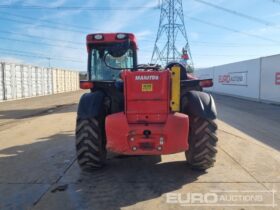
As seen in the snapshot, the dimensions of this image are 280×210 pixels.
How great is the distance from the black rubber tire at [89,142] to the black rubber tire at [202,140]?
155 cm

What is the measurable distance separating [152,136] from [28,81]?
26559 mm

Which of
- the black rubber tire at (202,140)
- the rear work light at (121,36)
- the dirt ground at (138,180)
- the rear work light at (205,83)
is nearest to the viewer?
the dirt ground at (138,180)

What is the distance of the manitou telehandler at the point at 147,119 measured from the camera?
4953 mm

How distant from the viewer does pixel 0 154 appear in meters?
7.11

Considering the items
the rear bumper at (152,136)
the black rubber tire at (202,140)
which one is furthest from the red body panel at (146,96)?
the black rubber tire at (202,140)

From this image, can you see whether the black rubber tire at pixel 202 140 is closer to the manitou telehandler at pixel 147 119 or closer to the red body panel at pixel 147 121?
the manitou telehandler at pixel 147 119

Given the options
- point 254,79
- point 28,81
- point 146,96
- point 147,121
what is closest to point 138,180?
point 147,121

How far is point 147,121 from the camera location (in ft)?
16.6

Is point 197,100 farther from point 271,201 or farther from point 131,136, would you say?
point 271,201

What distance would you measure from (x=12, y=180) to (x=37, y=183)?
0.49 m

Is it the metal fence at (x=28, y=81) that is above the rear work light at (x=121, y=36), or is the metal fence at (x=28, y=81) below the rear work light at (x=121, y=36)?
below

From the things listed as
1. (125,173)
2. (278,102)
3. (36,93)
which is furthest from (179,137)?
(36,93)

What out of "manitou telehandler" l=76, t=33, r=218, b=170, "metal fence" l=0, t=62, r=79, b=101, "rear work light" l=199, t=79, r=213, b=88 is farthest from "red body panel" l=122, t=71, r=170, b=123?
"metal fence" l=0, t=62, r=79, b=101

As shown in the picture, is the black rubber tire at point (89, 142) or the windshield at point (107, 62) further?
the windshield at point (107, 62)
